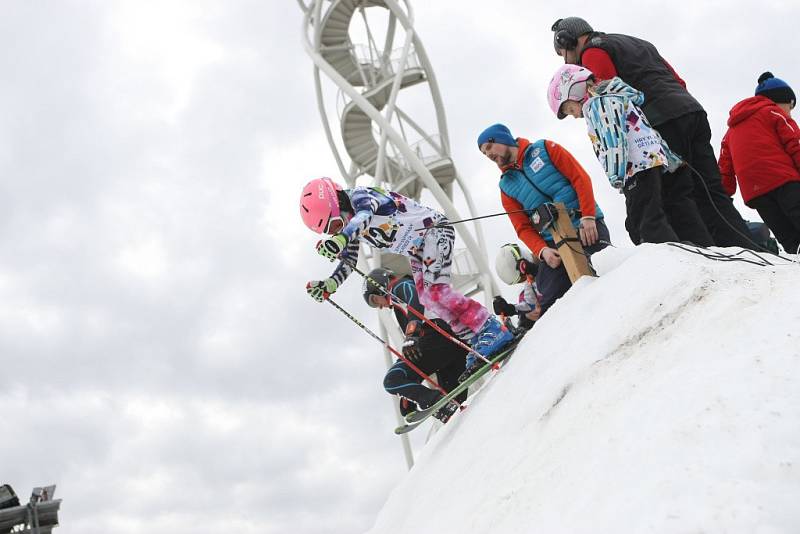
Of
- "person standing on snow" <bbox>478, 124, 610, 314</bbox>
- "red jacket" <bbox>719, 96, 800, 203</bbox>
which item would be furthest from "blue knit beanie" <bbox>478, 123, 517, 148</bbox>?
"red jacket" <bbox>719, 96, 800, 203</bbox>

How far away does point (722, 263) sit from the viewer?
9.93 feet

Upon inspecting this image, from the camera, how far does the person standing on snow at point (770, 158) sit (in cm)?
486

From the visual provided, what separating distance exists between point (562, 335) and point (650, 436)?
173 centimetres

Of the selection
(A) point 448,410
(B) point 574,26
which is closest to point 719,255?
(B) point 574,26

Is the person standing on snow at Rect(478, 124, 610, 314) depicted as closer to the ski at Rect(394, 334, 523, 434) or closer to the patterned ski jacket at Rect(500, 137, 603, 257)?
the patterned ski jacket at Rect(500, 137, 603, 257)

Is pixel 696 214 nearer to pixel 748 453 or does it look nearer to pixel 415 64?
pixel 748 453

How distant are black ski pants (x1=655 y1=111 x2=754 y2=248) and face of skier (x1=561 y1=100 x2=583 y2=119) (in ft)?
1.88

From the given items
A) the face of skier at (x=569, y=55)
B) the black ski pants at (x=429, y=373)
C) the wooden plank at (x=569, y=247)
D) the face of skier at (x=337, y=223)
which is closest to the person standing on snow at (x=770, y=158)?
the face of skier at (x=569, y=55)

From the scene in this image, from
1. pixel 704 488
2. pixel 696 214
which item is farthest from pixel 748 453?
pixel 696 214

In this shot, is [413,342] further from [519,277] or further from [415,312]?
[519,277]

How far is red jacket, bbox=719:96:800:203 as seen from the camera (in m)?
4.88

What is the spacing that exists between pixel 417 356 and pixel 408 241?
924 millimetres

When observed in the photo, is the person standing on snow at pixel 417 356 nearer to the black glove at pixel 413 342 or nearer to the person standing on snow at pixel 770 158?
the black glove at pixel 413 342

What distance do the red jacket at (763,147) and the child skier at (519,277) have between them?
5.42 feet
